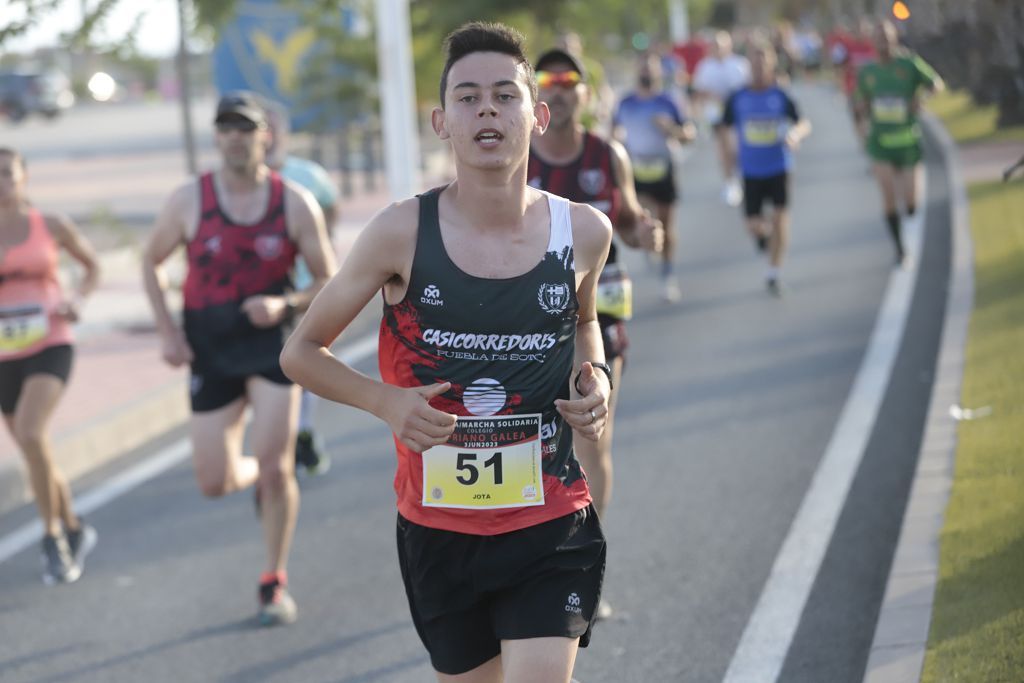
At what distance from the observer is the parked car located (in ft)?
192

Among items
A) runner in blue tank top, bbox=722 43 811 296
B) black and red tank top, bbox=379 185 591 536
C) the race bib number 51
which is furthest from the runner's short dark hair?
runner in blue tank top, bbox=722 43 811 296

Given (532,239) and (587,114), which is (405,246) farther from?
(587,114)

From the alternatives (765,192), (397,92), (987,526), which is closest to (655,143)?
(765,192)

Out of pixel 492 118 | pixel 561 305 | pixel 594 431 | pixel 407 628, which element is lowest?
pixel 407 628

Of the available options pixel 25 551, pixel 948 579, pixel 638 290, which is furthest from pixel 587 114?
pixel 948 579

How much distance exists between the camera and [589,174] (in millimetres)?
6281

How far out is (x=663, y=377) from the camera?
33.9 feet

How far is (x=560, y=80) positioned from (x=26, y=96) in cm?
5590

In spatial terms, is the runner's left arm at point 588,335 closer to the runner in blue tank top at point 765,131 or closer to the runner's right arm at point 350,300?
the runner's right arm at point 350,300

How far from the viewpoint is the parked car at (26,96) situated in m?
58.5

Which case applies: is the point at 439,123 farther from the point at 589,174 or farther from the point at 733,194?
the point at 733,194

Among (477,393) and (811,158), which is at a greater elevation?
(477,393)

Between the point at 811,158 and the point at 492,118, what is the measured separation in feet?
77.2

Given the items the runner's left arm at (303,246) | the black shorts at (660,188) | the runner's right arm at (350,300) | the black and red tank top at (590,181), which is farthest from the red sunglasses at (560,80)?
the black shorts at (660,188)
